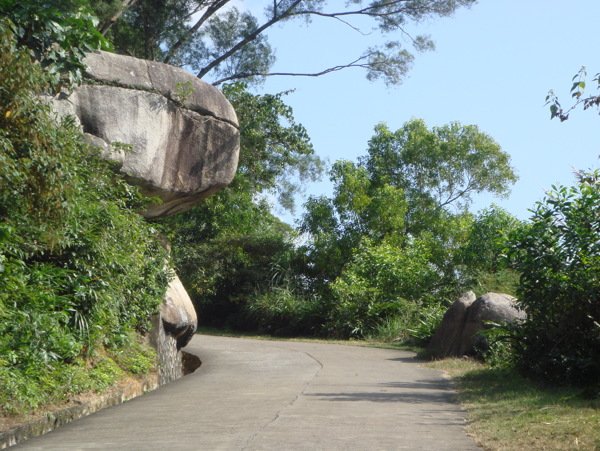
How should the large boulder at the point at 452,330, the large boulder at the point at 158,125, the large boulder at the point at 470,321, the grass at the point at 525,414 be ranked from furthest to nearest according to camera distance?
the large boulder at the point at 452,330 → the large boulder at the point at 470,321 → the large boulder at the point at 158,125 → the grass at the point at 525,414

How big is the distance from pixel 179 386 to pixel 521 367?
18.4ft

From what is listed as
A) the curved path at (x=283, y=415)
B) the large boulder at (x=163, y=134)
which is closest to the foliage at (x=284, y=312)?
the large boulder at (x=163, y=134)

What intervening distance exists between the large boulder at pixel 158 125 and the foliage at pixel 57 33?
2.52ft

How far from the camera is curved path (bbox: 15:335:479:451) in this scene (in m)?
7.06

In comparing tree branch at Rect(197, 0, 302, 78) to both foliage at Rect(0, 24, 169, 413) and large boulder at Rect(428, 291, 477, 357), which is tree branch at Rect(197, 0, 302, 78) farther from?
foliage at Rect(0, 24, 169, 413)

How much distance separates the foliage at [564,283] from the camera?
38.4 ft

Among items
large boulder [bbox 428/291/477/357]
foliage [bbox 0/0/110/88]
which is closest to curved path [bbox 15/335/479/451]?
large boulder [bbox 428/291/477/357]

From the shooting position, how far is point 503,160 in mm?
42281

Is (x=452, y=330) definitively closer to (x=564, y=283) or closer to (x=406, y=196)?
(x=564, y=283)

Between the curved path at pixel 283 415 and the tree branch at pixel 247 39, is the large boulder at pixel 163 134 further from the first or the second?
the tree branch at pixel 247 39

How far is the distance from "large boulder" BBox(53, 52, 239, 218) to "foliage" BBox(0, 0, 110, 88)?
0.77m

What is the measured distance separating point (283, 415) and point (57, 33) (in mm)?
7070

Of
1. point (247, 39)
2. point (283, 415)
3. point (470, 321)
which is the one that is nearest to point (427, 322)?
point (470, 321)

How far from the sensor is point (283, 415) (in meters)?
8.65
